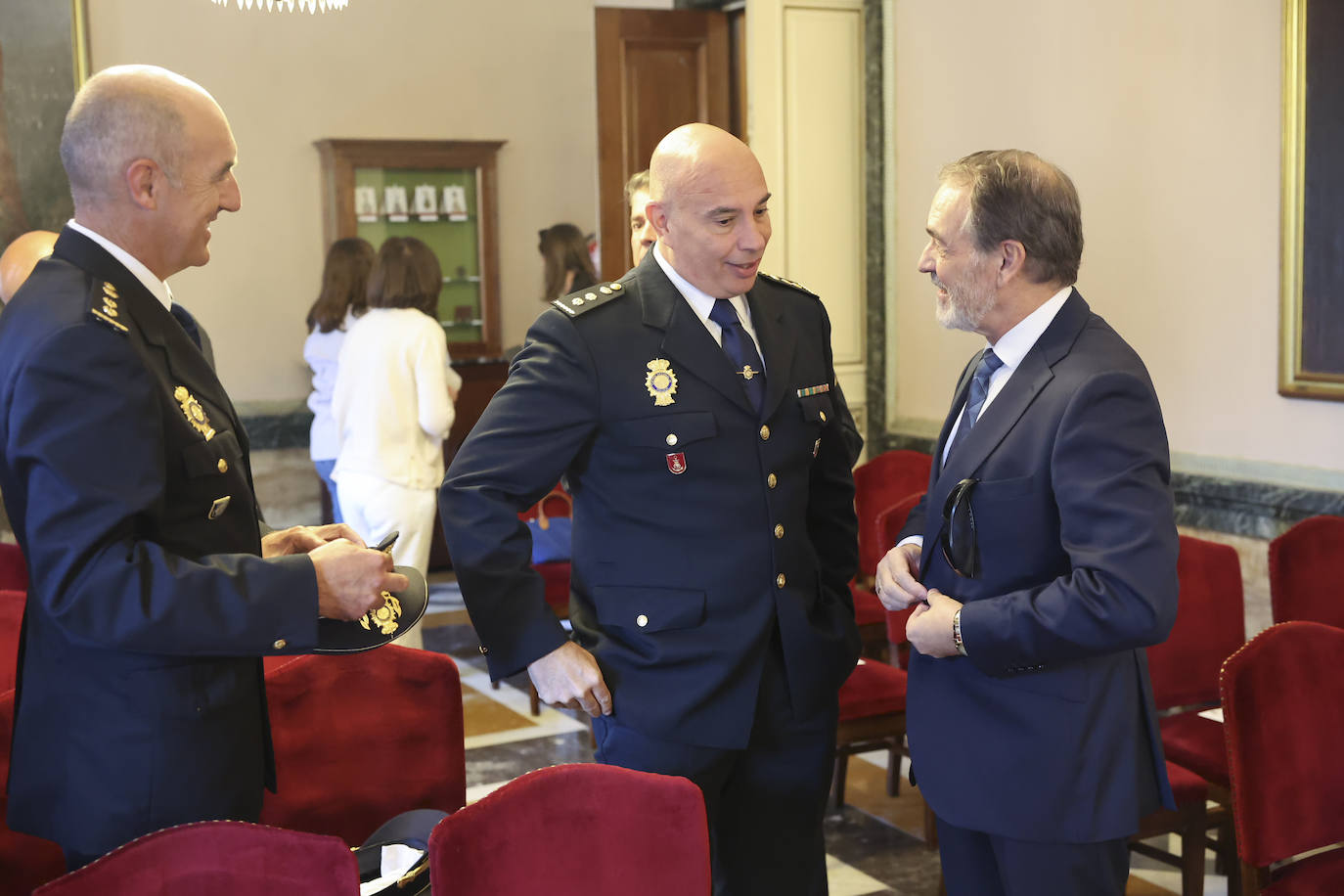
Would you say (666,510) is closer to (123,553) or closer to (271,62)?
(123,553)

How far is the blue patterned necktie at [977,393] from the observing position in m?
2.13

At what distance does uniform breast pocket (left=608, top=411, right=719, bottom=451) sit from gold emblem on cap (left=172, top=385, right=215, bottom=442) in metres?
0.67

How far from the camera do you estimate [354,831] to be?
240 cm

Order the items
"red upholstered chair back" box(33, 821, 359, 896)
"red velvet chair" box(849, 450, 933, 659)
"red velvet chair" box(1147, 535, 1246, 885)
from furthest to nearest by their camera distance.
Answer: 1. "red velvet chair" box(849, 450, 933, 659)
2. "red velvet chair" box(1147, 535, 1246, 885)
3. "red upholstered chair back" box(33, 821, 359, 896)

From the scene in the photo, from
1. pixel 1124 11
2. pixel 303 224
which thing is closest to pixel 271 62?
pixel 303 224

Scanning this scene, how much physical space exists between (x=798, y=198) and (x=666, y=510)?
3733 mm

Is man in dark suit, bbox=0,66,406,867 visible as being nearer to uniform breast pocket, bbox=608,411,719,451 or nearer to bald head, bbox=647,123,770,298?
uniform breast pocket, bbox=608,411,719,451

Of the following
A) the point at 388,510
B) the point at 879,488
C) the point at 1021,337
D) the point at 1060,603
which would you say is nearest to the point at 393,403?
the point at 388,510

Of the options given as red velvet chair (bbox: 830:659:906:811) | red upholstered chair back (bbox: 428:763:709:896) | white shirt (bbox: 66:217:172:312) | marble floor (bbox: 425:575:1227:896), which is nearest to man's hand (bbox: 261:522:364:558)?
white shirt (bbox: 66:217:172:312)

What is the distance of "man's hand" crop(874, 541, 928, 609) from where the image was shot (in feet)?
6.97

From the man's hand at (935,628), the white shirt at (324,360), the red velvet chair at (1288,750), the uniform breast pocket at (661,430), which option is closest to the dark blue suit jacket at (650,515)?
the uniform breast pocket at (661,430)

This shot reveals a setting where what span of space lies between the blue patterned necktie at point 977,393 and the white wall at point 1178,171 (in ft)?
7.13

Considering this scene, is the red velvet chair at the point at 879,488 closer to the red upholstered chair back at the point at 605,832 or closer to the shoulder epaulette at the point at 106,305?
the red upholstered chair back at the point at 605,832

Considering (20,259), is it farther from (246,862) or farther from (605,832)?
(605,832)
